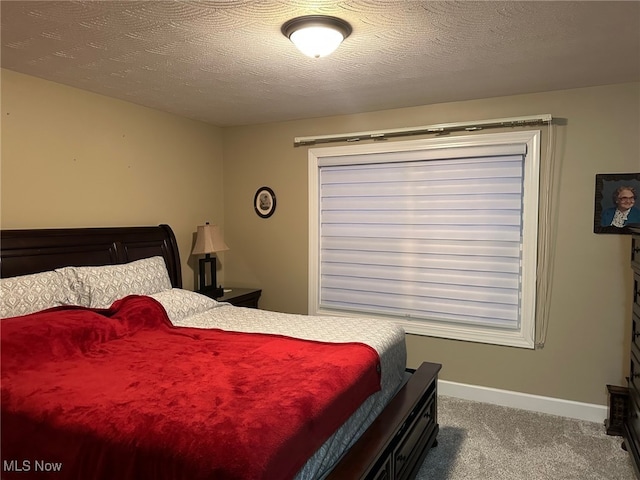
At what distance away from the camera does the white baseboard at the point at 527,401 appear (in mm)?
3236

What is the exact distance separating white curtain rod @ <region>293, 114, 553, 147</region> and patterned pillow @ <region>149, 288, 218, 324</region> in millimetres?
1735

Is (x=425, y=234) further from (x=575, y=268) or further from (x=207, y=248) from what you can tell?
(x=207, y=248)

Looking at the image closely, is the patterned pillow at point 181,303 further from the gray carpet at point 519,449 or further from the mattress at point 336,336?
the gray carpet at point 519,449

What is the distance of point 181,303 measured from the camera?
3170 millimetres

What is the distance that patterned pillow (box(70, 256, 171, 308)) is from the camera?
9.40 ft

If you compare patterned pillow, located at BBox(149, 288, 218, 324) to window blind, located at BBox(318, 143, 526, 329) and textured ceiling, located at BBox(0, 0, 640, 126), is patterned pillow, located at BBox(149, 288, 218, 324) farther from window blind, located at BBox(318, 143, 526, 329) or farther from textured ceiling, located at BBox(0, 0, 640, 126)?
textured ceiling, located at BBox(0, 0, 640, 126)

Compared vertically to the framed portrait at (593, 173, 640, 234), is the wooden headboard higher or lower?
lower

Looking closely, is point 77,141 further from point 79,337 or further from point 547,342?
point 547,342

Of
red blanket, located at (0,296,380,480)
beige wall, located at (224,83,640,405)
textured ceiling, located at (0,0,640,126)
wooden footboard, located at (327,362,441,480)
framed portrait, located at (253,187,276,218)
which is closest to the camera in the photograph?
red blanket, located at (0,296,380,480)

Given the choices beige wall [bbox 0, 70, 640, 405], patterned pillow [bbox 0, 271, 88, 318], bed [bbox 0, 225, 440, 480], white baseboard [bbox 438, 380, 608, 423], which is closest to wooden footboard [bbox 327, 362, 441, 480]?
bed [bbox 0, 225, 440, 480]

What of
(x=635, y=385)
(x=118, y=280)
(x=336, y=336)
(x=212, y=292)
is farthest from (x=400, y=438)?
(x=212, y=292)

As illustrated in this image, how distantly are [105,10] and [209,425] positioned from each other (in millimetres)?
1798

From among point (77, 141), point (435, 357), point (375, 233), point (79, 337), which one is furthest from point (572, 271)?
point (77, 141)

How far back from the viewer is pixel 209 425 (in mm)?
1518
